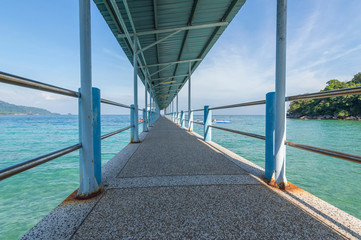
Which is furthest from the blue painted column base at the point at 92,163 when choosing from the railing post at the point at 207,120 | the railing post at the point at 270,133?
the railing post at the point at 207,120

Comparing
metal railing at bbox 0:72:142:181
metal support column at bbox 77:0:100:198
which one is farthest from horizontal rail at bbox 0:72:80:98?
metal support column at bbox 77:0:100:198

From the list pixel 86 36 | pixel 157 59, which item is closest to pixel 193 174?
pixel 86 36

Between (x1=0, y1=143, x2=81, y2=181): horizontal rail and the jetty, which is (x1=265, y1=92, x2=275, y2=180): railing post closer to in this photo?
the jetty

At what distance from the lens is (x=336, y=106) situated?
1503 inches

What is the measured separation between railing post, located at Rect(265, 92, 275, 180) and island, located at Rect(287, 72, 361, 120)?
33.3 metres

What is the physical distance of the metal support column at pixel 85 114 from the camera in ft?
4.38

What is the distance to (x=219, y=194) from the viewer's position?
1.35 meters

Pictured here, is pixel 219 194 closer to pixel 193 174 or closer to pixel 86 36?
pixel 193 174

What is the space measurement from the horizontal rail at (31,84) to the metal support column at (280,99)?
180 cm

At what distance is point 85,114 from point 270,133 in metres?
1.74

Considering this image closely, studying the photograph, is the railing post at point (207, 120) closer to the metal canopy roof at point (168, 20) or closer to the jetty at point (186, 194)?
the jetty at point (186, 194)

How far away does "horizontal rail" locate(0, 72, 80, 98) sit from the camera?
78 cm

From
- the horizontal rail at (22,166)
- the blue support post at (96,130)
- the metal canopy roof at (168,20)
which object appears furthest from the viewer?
the metal canopy roof at (168,20)

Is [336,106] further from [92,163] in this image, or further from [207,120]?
[92,163]
